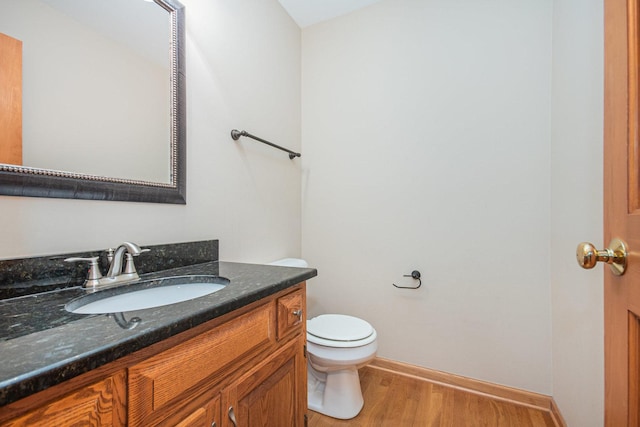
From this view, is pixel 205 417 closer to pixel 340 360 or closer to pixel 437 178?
pixel 340 360

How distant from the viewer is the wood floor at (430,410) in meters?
1.43

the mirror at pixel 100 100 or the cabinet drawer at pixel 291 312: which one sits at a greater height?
the mirror at pixel 100 100

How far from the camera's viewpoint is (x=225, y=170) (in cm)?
145

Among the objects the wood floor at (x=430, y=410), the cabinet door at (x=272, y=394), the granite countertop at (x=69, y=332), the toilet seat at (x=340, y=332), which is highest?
the granite countertop at (x=69, y=332)

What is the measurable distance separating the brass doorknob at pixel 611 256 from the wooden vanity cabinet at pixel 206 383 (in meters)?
0.77

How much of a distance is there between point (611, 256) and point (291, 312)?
828 millimetres

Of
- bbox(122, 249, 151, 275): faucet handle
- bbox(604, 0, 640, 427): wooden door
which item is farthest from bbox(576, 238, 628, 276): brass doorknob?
bbox(122, 249, 151, 275): faucet handle

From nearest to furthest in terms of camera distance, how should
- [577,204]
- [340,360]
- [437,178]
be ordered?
1. [577,204]
2. [340,360]
3. [437,178]

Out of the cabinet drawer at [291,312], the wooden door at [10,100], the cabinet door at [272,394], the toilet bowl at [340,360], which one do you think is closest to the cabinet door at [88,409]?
the cabinet door at [272,394]

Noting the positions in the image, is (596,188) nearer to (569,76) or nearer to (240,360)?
Result: (569,76)

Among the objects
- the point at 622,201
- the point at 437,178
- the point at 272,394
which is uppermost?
the point at 437,178

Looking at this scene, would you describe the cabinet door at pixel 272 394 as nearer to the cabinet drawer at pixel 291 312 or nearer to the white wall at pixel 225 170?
the cabinet drawer at pixel 291 312

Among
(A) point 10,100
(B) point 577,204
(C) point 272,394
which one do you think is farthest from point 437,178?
(A) point 10,100

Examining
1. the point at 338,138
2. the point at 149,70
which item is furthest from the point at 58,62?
the point at 338,138
